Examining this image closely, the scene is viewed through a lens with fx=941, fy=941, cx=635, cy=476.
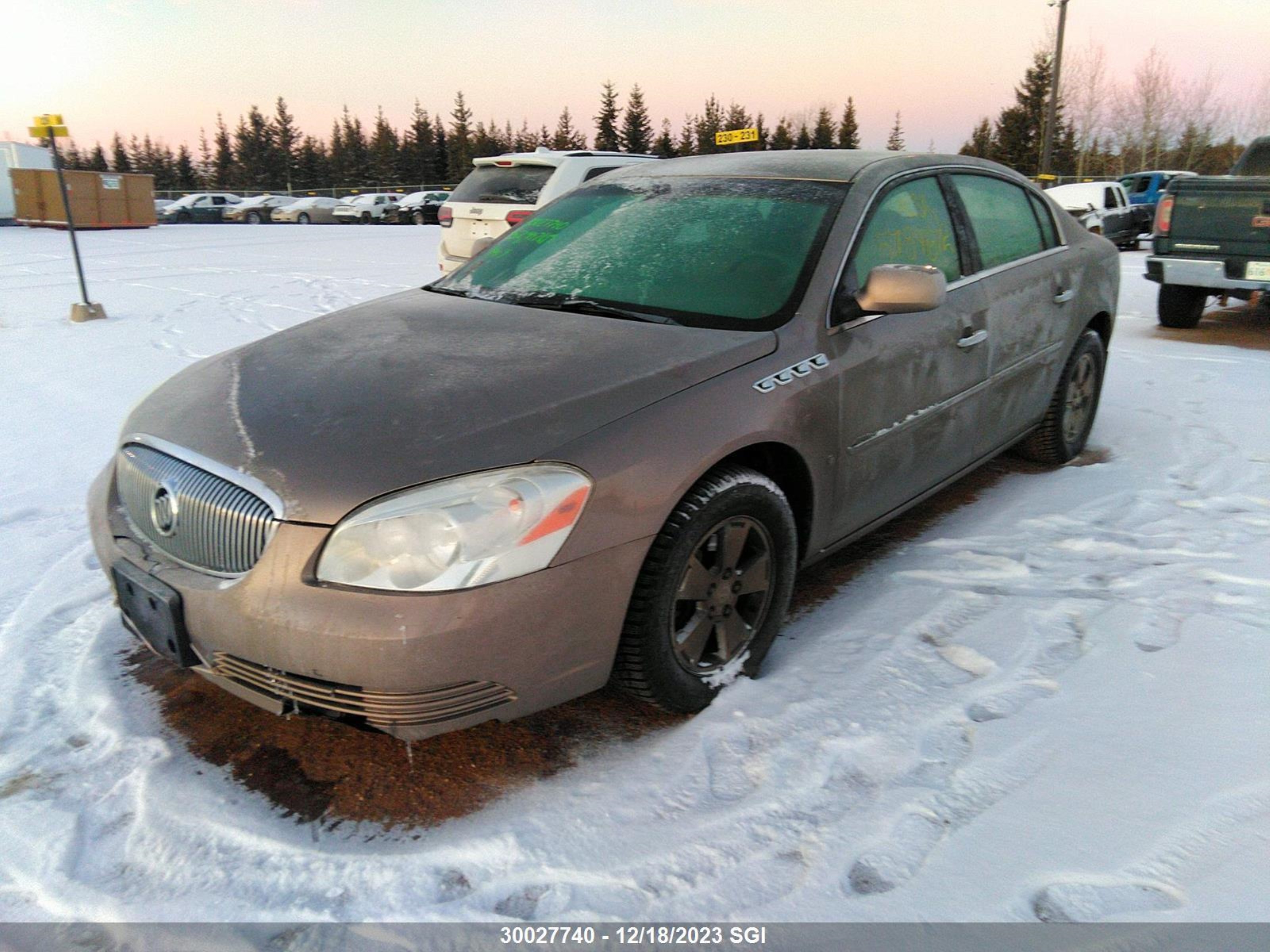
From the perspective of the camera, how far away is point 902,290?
2900mm

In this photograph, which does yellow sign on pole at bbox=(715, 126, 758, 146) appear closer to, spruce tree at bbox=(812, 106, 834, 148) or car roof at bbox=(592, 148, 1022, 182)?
car roof at bbox=(592, 148, 1022, 182)

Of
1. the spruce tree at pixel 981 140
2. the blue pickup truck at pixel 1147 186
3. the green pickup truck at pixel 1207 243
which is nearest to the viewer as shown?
the green pickup truck at pixel 1207 243

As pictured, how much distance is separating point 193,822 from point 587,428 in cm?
133

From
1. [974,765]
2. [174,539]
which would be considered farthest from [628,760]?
[174,539]

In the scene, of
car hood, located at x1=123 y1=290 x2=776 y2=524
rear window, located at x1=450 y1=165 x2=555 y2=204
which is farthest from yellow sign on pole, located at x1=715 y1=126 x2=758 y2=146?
car hood, located at x1=123 y1=290 x2=776 y2=524

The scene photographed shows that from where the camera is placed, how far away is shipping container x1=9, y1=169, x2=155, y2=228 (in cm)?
2786

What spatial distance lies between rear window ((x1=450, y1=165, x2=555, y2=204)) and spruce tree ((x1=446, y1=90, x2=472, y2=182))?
63100 millimetres

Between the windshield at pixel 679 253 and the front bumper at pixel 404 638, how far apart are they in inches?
41.0

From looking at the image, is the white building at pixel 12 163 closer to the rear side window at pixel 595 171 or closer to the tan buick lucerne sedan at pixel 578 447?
the rear side window at pixel 595 171

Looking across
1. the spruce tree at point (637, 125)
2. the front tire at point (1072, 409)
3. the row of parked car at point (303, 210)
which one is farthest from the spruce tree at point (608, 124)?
the front tire at point (1072, 409)

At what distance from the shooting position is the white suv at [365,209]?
37688mm

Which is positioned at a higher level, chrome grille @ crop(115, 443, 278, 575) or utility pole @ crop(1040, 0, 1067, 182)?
utility pole @ crop(1040, 0, 1067, 182)

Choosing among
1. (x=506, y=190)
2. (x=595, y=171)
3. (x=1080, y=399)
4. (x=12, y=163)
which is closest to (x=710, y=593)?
(x=1080, y=399)

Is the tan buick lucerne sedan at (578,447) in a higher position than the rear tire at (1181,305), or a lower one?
higher
